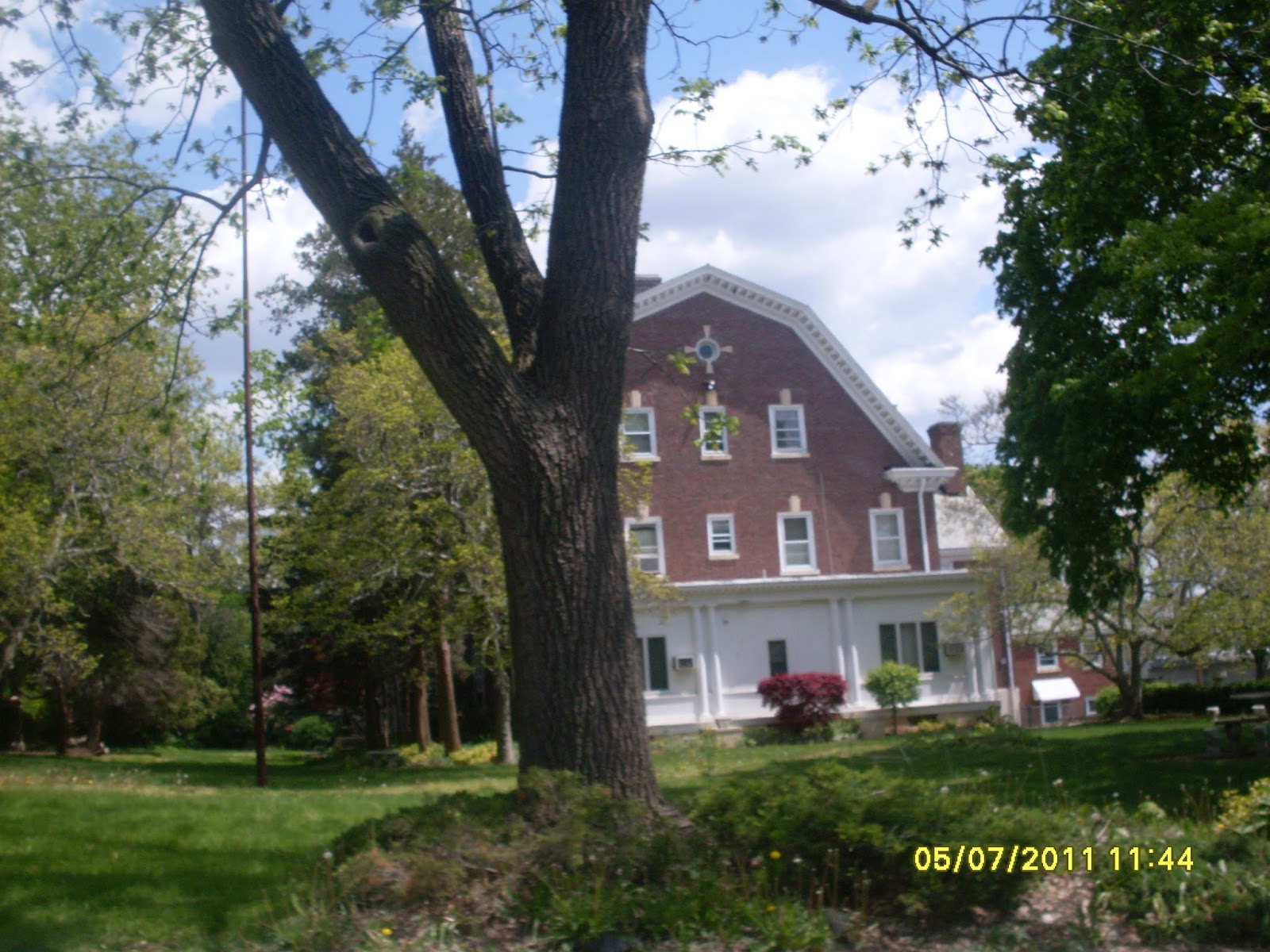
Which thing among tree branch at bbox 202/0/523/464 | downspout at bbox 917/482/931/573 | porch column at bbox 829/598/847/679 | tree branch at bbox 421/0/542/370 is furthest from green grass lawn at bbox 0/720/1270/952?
downspout at bbox 917/482/931/573

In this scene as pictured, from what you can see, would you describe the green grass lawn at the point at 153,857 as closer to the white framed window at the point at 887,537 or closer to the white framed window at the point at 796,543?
the white framed window at the point at 796,543

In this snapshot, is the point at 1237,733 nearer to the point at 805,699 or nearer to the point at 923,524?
the point at 805,699

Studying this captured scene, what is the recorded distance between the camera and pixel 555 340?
777 centimetres

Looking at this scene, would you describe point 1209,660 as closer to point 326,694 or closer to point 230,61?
point 326,694

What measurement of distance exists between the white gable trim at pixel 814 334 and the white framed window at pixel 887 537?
1743 mm

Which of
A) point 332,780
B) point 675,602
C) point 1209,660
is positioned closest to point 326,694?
point 675,602

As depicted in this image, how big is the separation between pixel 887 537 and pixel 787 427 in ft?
14.4

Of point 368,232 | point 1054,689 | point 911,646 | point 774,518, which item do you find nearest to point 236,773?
point 774,518

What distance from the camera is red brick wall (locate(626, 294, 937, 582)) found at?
34750mm

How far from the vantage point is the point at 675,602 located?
103 ft

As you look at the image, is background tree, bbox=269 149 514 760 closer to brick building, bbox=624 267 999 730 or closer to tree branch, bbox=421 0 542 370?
brick building, bbox=624 267 999 730

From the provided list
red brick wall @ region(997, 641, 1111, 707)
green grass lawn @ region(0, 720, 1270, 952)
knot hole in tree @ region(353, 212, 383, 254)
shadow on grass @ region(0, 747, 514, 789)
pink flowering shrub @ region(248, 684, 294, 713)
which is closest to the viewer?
green grass lawn @ region(0, 720, 1270, 952)

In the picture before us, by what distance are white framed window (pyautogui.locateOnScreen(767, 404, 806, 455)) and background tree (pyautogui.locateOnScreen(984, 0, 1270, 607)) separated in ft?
51.2

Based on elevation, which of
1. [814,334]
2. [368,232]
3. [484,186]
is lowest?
[368,232]
